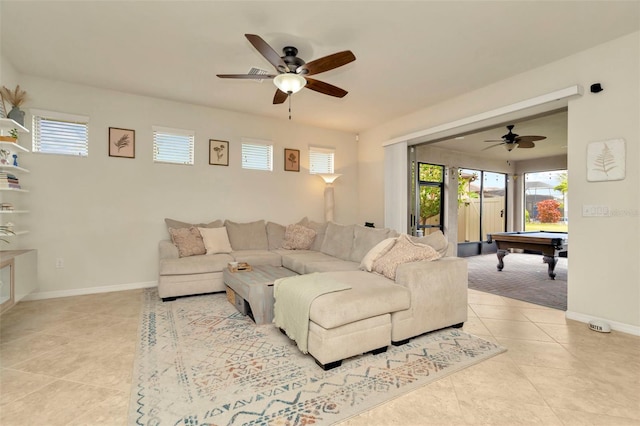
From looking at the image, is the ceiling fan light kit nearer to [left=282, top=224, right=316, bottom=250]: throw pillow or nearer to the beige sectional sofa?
the beige sectional sofa

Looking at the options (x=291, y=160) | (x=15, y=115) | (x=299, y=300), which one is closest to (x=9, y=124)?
(x=15, y=115)

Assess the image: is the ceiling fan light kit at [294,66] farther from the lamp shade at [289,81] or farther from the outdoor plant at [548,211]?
the outdoor plant at [548,211]

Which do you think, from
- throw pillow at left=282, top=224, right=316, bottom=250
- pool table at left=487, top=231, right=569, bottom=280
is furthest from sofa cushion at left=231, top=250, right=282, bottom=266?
pool table at left=487, top=231, right=569, bottom=280

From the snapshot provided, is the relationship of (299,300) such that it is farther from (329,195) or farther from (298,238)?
(329,195)

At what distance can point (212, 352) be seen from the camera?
248cm

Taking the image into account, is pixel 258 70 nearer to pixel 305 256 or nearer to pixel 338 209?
pixel 305 256

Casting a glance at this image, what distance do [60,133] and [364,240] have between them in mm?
4326

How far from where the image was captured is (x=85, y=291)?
4203 mm

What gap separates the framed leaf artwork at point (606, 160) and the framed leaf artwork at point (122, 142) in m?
5.76

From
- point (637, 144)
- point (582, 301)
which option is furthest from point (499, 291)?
point (637, 144)

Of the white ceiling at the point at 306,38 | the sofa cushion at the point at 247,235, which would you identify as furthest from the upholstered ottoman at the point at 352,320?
the sofa cushion at the point at 247,235

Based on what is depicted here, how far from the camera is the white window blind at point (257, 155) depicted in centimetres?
543

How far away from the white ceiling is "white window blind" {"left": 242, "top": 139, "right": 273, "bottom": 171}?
1257 millimetres

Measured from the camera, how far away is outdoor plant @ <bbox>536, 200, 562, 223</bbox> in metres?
8.44
